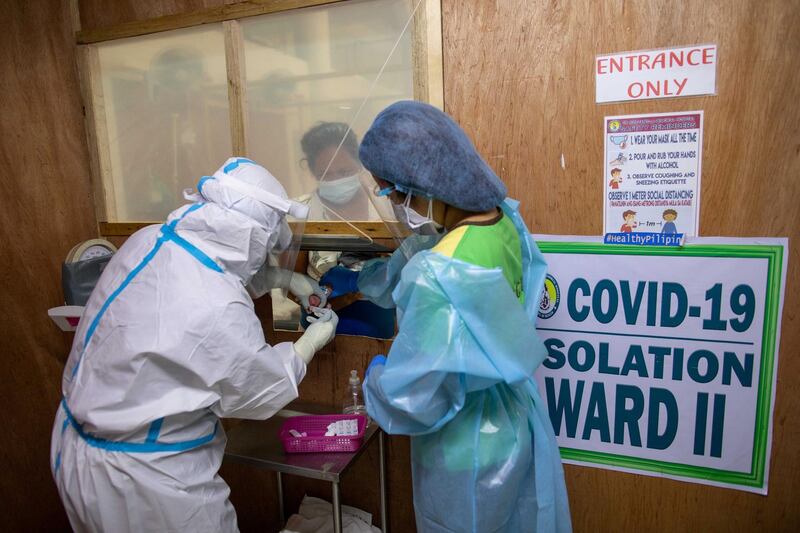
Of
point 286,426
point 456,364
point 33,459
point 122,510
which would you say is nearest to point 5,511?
point 33,459

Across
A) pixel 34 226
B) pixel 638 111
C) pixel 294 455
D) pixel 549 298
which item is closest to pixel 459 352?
pixel 549 298

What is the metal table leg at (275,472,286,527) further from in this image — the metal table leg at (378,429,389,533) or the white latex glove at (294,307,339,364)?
the white latex glove at (294,307,339,364)

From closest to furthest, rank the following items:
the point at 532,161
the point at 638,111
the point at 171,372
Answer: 1. the point at 171,372
2. the point at 638,111
3. the point at 532,161

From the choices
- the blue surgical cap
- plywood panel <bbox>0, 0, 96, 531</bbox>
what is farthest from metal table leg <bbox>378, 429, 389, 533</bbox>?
plywood panel <bbox>0, 0, 96, 531</bbox>

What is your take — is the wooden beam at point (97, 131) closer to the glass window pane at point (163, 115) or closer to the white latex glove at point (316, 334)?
the glass window pane at point (163, 115)

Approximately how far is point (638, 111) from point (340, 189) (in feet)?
2.74

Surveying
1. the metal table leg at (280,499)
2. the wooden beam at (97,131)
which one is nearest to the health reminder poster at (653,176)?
the metal table leg at (280,499)

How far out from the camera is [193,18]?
1.57m

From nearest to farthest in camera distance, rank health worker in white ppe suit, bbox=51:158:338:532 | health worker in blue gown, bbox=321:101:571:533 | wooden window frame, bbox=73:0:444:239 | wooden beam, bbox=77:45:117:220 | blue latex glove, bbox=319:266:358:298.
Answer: health worker in blue gown, bbox=321:101:571:533 < health worker in white ppe suit, bbox=51:158:338:532 < wooden window frame, bbox=73:0:444:239 < blue latex glove, bbox=319:266:358:298 < wooden beam, bbox=77:45:117:220

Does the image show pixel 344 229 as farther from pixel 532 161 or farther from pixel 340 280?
pixel 532 161

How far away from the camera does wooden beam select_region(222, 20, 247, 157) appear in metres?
1.54

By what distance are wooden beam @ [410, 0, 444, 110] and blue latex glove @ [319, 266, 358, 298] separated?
54 centimetres

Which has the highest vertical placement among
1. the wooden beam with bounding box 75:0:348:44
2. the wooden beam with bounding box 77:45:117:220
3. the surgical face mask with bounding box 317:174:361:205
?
the wooden beam with bounding box 75:0:348:44

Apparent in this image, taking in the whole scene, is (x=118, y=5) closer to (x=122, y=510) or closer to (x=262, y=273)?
(x=262, y=273)
